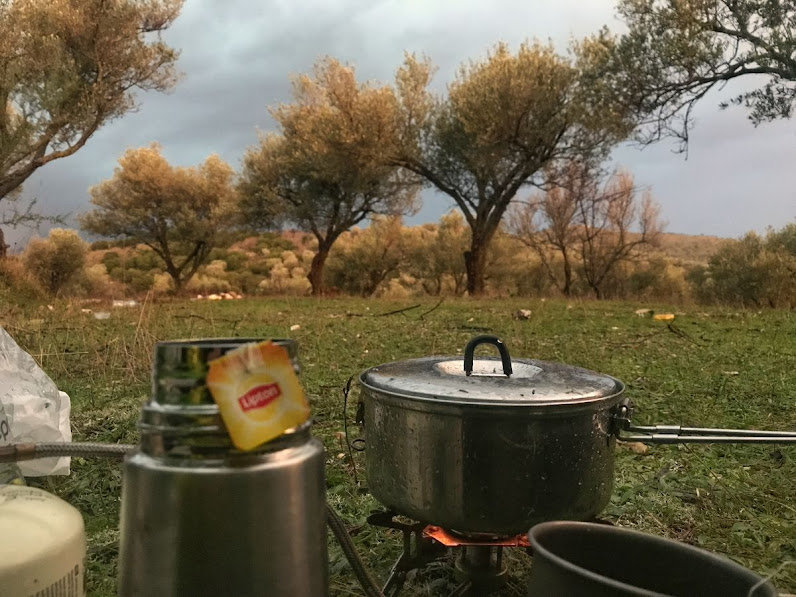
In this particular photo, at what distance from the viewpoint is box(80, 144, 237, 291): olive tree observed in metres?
22.1

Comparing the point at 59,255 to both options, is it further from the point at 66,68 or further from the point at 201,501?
the point at 201,501

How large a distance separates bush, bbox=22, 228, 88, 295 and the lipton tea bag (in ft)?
70.5

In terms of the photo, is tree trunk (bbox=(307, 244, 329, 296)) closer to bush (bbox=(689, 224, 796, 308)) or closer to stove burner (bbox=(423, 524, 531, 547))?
bush (bbox=(689, 224, 796, 308))

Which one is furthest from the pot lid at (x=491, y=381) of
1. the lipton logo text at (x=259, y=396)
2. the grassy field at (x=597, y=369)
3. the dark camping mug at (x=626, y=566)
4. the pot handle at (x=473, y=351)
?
the lipton logo text at (x=259, y=396)

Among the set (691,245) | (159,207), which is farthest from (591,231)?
(691,245)

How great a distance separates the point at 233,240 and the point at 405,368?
22796 millimetres

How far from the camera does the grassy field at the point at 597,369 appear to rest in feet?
7.03

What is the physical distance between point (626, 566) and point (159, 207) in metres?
23.4

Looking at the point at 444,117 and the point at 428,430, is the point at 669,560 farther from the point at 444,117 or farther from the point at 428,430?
the point at 444,117

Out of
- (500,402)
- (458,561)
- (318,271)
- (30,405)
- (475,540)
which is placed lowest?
(458,561)

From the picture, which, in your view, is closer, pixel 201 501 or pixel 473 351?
pixel 201 501

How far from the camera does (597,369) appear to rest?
4719mm

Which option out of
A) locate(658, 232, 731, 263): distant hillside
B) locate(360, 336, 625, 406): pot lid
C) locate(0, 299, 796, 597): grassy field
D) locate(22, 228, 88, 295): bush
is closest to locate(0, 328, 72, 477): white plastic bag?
locate(0, 299, 796, 597): grassy field

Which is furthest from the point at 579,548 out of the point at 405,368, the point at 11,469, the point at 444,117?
the point at 444,117
